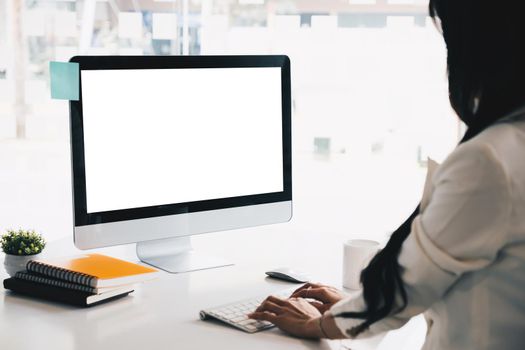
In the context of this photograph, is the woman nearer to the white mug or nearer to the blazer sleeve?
the blazer sleeve

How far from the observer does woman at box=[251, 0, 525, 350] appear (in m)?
0.96

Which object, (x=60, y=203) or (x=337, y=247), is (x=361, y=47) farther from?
(x=337, y=247)

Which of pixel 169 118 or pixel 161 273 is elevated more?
pixel 169 118

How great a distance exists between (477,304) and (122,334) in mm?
648

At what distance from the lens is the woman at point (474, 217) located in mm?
961

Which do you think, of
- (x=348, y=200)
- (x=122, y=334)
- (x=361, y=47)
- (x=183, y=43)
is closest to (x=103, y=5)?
(x=183, y=43)

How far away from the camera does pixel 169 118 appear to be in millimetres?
1736

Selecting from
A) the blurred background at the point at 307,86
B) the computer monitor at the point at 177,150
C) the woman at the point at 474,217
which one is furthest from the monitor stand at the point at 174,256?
the blurred background at the point at 307,86

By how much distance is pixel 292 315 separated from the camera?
4.50 feet

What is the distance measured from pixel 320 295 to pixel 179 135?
54 centimetres

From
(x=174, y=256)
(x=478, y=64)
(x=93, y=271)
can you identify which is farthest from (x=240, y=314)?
(x=478, y=64)

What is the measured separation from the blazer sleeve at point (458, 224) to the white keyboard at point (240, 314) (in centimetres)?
41

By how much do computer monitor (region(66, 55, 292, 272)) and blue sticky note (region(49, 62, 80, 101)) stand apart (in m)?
0.02

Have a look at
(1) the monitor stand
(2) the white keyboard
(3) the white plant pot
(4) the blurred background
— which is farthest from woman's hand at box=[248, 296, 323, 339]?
(4) the blurred background
